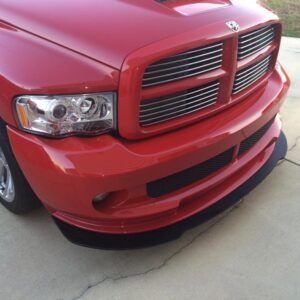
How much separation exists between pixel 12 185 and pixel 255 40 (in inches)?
64.4

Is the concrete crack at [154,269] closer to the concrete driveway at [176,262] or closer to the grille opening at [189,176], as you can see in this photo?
the concrete driveway at [176,262]

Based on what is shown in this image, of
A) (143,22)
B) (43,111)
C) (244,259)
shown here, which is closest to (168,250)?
(244,259)

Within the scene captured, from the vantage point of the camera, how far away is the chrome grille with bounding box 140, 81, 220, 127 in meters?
1.91

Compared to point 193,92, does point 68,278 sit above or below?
below

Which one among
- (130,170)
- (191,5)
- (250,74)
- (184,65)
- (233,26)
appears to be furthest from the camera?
(250,74)

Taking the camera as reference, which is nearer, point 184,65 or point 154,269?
point 184,65

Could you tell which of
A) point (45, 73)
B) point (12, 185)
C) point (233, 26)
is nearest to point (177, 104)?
point (233, 26)

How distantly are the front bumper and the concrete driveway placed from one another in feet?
0.90

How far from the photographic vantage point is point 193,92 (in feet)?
6.67

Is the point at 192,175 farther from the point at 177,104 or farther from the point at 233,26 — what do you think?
the point at 233,26

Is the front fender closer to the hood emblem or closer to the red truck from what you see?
the red truck

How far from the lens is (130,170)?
182 centimetres

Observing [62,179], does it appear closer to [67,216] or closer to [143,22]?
[67,216]

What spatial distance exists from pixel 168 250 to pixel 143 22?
1267 millimetres
